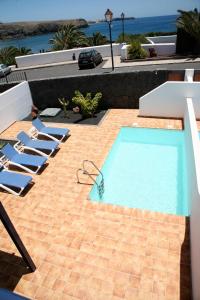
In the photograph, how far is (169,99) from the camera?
1448 centimetres

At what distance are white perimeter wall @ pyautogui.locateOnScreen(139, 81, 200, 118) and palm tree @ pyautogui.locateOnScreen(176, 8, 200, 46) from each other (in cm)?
1438

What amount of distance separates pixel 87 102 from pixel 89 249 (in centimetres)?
1047

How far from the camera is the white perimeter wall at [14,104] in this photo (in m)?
15.1

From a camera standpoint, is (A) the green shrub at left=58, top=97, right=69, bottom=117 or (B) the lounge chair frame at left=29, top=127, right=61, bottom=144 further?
(A) the green shrub at left=58, top=97, right=69, bottom=117

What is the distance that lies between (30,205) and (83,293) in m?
4.06

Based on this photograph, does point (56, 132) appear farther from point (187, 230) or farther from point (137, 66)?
point (137, 66)

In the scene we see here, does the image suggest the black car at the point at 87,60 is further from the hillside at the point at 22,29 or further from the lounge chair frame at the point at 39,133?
the hillside at the point at 22,29

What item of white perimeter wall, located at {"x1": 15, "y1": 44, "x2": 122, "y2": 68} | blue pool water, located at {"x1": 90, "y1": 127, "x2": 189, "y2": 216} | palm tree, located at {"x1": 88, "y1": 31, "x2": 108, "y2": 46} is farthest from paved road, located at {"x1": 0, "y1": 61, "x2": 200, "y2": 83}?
blue pool water, located at {"x1": 90, "y1": 127, "x2": 189, "y2": 216}

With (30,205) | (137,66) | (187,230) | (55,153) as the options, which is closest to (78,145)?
(55,153)

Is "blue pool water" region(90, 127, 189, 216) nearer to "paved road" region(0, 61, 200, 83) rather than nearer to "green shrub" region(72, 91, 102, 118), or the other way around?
"green shrub" region(72, 91, 102, 118)

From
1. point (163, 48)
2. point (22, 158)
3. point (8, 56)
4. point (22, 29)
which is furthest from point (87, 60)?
point (22, 29)

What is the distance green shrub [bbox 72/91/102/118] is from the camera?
1552 cm

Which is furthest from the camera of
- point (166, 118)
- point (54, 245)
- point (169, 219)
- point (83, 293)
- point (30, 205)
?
point (166, 118)

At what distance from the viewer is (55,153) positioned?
1229 centimetres
